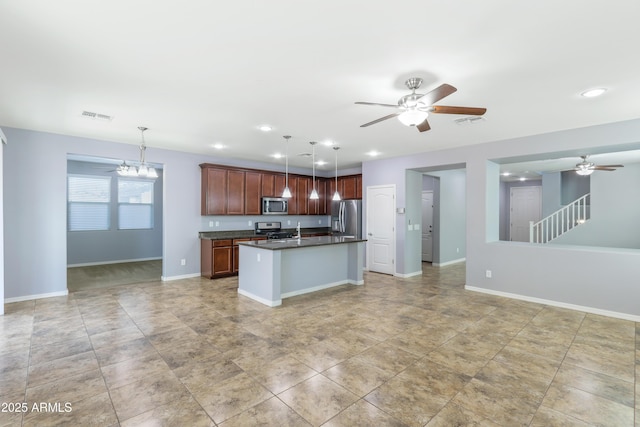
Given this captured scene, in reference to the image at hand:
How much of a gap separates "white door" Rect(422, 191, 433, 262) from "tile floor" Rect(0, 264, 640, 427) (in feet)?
11.9

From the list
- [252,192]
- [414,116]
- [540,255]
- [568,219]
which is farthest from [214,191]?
[568,219]

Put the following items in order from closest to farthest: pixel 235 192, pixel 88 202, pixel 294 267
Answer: pixel 294 267
pixel 235 192
pixel 88 202

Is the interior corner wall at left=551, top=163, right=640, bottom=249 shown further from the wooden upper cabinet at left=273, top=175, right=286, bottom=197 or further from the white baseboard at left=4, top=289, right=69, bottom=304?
the white baseboard at left=4, top=289, right=69, bottom=304

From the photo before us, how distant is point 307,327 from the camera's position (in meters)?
3.64

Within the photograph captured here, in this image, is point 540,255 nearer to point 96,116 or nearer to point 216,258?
point 216,258

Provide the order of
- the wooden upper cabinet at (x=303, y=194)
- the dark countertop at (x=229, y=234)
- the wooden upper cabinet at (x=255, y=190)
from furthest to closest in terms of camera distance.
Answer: the wooden upper cabinet at (x=303, y=194) < the wooden upper cabinet at (x=255, y=190) < the dark countertop at (x=229, y=234)

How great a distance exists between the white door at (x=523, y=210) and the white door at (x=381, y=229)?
248 inches

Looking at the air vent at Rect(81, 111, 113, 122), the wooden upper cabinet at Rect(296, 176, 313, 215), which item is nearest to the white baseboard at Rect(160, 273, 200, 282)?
the wooden upper cabinet at Rect(296, 176, 313, 215)

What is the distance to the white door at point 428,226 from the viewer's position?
26.7 ft

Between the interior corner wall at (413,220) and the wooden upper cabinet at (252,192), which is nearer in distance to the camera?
the interior corner wall at (413,220)

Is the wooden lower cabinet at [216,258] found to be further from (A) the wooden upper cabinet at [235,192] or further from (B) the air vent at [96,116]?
(B) the air vent at [96,116]

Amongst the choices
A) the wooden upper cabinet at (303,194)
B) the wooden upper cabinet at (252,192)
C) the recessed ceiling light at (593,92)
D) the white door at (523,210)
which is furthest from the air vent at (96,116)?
the white door at (523,210)

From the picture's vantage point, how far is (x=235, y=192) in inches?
264

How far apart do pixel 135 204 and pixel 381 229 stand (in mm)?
6815
